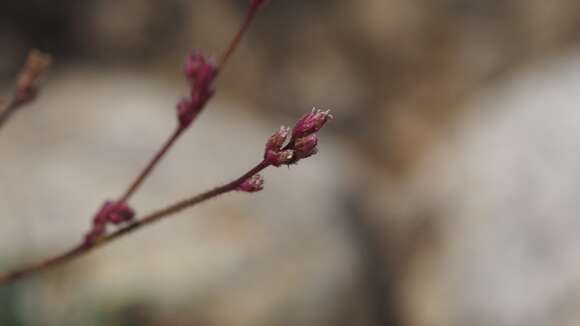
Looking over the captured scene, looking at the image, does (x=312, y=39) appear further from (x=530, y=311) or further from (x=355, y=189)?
(x=530, y=311)

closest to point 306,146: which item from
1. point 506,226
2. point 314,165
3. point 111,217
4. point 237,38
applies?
point 237,38

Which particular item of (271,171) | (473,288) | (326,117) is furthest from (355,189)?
(326,117)

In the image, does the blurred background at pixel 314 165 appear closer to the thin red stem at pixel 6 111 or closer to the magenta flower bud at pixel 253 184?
the thin red stem at pixel 6 111

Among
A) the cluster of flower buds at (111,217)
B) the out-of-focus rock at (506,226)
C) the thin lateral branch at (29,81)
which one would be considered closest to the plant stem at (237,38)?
the cluster of flower buds at (111,217)

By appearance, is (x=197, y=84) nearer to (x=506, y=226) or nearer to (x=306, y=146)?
(x=306, y=146)

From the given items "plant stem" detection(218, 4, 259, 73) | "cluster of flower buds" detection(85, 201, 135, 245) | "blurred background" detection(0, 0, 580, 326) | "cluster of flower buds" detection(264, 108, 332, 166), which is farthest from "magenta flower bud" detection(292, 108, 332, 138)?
"blurred background" detection(0, 0, 580, 326)
